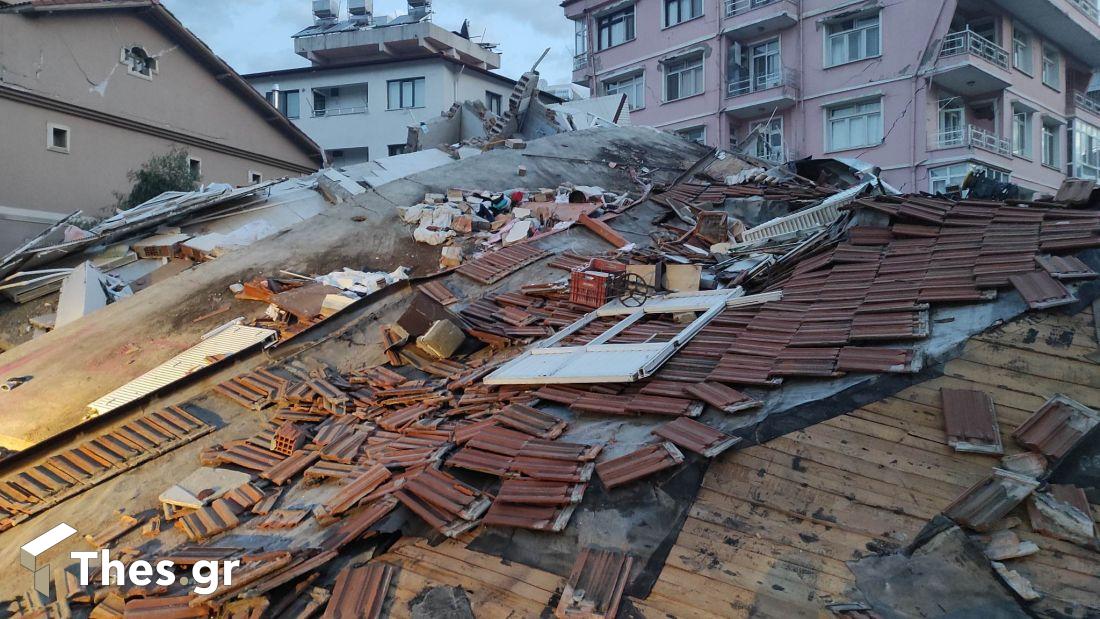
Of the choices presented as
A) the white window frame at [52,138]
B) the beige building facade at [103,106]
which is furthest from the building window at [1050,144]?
the white window frame at [52,138]

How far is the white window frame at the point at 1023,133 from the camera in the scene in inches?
898

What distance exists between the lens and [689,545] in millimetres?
4520

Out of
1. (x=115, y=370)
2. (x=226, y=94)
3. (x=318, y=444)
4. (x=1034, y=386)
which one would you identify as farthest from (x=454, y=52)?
(x=1034, y=386)

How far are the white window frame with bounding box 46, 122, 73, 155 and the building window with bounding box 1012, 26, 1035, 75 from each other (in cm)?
2793

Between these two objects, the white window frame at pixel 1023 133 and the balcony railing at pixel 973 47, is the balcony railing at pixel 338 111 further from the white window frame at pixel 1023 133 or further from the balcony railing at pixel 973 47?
the white window frame at pixel 1023 133

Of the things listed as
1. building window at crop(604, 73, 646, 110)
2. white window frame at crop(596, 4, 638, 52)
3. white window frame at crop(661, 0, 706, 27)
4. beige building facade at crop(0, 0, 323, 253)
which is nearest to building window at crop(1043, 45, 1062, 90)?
white window frame at crop(661, 0, 706, 27)

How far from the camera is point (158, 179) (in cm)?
1864

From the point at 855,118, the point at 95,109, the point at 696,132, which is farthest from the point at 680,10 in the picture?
the point at 95,109

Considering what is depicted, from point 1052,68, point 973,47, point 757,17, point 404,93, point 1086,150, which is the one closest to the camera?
point 973,47

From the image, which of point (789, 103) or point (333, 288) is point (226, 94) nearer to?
point (333, 288)

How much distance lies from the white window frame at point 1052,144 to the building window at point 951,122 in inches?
182

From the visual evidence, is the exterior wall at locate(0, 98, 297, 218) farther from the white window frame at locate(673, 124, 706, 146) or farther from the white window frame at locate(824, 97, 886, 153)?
the white window frame at locate(824, 97, 886, 153)

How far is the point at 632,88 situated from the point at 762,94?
6419mm

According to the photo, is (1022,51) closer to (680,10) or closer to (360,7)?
(680,10)
